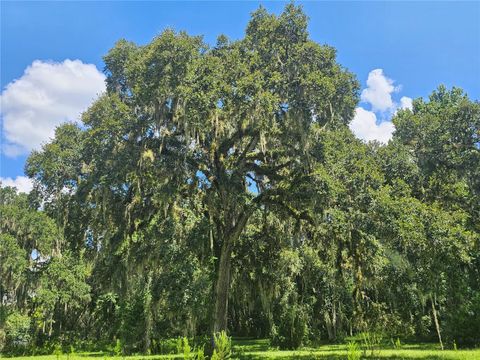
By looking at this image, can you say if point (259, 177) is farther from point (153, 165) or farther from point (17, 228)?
point (17, 228)

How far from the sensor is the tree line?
40.7 ft

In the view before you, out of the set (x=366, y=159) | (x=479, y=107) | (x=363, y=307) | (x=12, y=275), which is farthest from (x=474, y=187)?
(x=12, y=275)

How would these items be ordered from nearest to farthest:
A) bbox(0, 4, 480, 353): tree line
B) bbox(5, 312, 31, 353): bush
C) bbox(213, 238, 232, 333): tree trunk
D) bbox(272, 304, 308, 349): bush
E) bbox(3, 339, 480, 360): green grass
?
bbox(0, 4, 480, 353): tree line → bbox(3, 339, 480, 360): green grass → bbox(213, 238, 232, 333): tree trunk → bbox(272, 304, 308, 349): bush → bbox(5, 312, 31, 353): bush

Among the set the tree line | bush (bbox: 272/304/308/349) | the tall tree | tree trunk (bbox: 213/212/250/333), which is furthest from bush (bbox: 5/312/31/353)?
bush (bbox: 272/304/308/349)

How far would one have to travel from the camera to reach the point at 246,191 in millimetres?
15766

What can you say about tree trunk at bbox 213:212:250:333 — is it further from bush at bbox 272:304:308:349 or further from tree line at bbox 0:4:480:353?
bush at bbox 272:304:308:349

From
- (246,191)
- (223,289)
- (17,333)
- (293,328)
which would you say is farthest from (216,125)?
(17,333)

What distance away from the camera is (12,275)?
21375mm

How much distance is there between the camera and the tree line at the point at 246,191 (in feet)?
40.7

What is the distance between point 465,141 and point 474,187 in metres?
2.47

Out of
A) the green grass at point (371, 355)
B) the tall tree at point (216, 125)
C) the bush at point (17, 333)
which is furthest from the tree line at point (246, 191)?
the bush at point (17, 333)

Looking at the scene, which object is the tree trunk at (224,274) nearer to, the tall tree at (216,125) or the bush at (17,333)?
the tall tree at (216,125)

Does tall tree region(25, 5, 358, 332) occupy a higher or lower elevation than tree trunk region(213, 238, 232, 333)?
higher

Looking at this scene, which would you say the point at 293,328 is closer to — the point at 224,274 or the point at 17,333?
the point at 224,274
